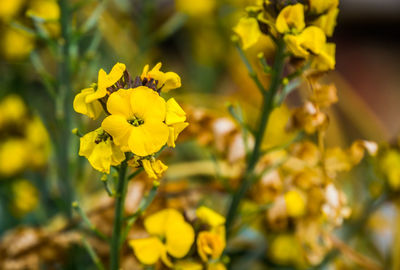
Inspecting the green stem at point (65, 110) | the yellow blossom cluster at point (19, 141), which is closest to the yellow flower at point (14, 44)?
the yellow blossom cluster at point (19, 141)

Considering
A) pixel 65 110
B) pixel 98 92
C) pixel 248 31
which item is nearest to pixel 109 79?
A: pixel 98 92

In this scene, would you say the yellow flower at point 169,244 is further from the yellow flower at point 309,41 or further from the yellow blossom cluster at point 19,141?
the yellow blossom cluster at point 19,141

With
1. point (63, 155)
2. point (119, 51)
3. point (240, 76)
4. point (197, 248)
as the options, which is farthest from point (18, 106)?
point (240, 76)

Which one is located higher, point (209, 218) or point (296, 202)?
point (209, 218)

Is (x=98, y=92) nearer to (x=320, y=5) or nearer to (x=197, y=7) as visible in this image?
(x=320, y=5)

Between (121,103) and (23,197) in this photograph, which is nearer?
(121,103)

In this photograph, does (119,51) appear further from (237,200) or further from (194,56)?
(237,200)

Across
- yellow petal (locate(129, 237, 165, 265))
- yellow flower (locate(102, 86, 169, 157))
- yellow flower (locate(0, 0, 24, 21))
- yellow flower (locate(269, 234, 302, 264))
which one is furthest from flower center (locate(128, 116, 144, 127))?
yellow flower (locate(0, 0, 24, 21))

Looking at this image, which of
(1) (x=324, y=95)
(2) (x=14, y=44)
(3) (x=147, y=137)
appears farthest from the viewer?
(2) (x=14, y=44)
